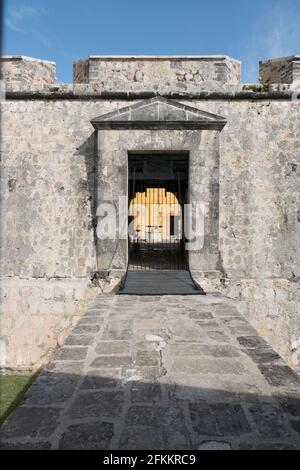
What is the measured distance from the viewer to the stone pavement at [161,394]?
1708 millimetres

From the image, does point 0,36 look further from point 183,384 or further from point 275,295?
point 275,295

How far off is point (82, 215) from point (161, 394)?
4.74m

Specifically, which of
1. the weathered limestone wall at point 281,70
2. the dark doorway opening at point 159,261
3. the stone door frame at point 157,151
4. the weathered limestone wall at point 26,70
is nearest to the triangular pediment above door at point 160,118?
the stone door frame at point 157,151

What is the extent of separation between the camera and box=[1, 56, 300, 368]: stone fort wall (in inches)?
253

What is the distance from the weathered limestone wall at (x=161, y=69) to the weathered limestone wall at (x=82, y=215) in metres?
1.39

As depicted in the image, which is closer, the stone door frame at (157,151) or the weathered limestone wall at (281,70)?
the stone door frame at (157,151)

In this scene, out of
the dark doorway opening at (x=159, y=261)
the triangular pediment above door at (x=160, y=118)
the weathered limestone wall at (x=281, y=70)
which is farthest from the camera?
the weathered limestone wall at (x=281, y=70)

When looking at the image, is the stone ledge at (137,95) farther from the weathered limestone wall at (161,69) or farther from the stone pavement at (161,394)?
the stone pavement at (161,394)

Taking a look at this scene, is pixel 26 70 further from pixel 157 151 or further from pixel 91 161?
pixel 157 151

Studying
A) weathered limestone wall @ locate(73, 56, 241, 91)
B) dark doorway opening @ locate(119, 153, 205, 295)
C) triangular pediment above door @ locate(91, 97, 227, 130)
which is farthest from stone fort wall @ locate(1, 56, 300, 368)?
weathered limestone wall @ locate(73, 56, 241, 91)

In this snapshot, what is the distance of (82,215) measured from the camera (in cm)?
650

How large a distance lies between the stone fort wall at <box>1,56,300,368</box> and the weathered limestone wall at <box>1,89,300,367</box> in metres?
0.02

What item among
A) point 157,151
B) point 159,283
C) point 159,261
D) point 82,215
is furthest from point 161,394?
point 159,261

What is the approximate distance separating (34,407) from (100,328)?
5.12 feet
